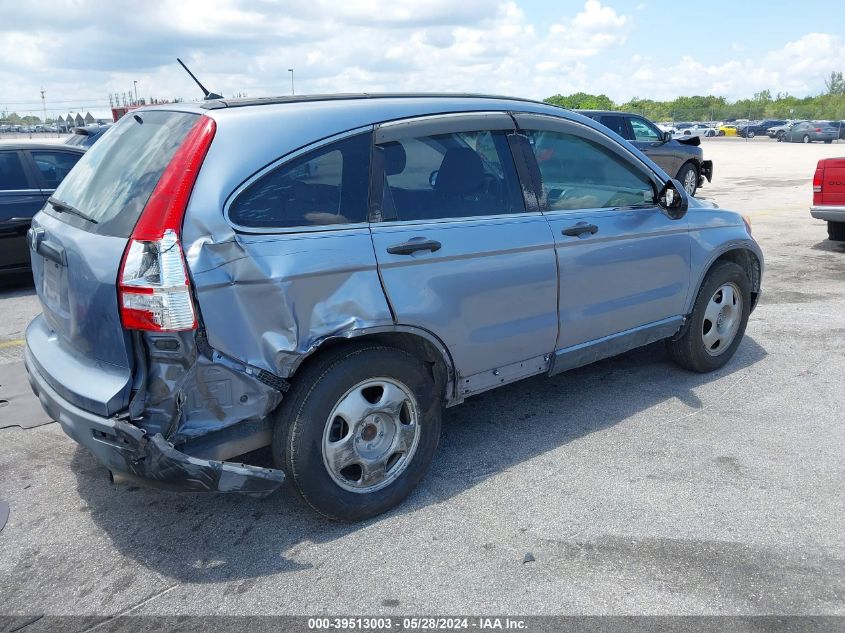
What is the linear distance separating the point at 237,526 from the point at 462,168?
2041 mm

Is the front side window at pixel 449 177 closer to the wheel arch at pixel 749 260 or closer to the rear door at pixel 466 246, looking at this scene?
the rear door at pixel 466 246

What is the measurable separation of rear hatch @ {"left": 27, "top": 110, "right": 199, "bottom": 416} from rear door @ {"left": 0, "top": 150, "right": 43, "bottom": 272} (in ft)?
16.1

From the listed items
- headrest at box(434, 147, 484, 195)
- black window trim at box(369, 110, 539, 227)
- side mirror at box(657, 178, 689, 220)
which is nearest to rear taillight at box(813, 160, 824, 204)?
side mirror at box(657, 178, 689, 220)

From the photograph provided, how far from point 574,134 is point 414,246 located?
1.47m

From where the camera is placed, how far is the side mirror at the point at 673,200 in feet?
15.1

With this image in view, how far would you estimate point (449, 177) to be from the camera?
146 inches

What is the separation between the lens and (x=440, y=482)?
378cm

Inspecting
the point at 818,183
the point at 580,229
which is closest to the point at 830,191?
the point at 818,183

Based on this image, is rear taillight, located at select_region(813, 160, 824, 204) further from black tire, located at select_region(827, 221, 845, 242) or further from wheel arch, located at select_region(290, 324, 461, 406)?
wheel arch, located at select_region(290, 324, 461, 406)

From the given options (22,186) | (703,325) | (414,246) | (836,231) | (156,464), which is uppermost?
(22,186)

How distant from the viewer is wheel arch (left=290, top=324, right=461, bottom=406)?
10.5 feet

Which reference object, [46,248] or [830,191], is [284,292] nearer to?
[46,248]

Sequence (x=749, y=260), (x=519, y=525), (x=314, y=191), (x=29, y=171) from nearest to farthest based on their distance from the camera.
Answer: (x=314, y=191)
(x=519, y=525)
(x=749, y=260)
(x=29, y=171)

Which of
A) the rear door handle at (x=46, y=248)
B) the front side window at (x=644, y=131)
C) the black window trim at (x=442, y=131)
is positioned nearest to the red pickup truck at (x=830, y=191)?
the front side window at (x=644, y=131)
